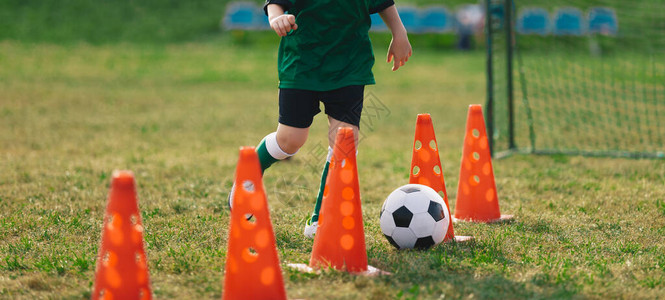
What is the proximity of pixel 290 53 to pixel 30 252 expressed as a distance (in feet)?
5.45

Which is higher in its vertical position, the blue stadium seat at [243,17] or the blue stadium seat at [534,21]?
the blue stadium seat at [243,17]

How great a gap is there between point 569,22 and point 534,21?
1368 mm

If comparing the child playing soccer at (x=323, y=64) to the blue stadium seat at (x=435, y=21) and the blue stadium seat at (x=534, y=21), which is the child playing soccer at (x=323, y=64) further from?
the blue stadium seat at (x=435, y=21)

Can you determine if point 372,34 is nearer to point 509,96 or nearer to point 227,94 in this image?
point 227,94

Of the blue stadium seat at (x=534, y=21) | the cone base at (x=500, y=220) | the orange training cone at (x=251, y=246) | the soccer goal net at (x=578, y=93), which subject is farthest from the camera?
the blue stadium seat at (x=534, y=21)

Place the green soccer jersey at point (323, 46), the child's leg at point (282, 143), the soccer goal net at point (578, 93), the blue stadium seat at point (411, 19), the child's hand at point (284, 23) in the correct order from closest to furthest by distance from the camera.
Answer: the child's hand at point (284, 23) < the green soccer jersey at point (323, 46) < the child's leg at point (282, 143) < the soccer goal net at point (578, 93) < the blue stadium seat at point (411, 19)

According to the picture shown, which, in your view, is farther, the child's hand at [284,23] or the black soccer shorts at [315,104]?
the black soccer shorts at [315,104]

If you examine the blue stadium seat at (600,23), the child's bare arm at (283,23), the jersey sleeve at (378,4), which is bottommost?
the child's bare arm at (283,23)

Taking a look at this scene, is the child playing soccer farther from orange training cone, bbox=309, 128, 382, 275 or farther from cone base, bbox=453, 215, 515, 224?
cone base, bbox=453, 215, 515, 224

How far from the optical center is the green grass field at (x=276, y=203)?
2971mm

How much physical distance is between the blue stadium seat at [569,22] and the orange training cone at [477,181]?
17693 mm

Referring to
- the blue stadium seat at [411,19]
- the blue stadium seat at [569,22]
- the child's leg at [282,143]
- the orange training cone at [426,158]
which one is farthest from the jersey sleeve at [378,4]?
the blue stadium seat at [411,19]

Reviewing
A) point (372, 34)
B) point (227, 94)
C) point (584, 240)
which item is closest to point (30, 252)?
point (584, 240)

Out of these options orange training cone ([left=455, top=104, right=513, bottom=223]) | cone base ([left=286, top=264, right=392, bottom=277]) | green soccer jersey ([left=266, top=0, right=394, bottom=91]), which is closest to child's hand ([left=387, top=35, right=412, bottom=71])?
green soccer jersey ([left=266, top=0, right=394, bottom=91])
